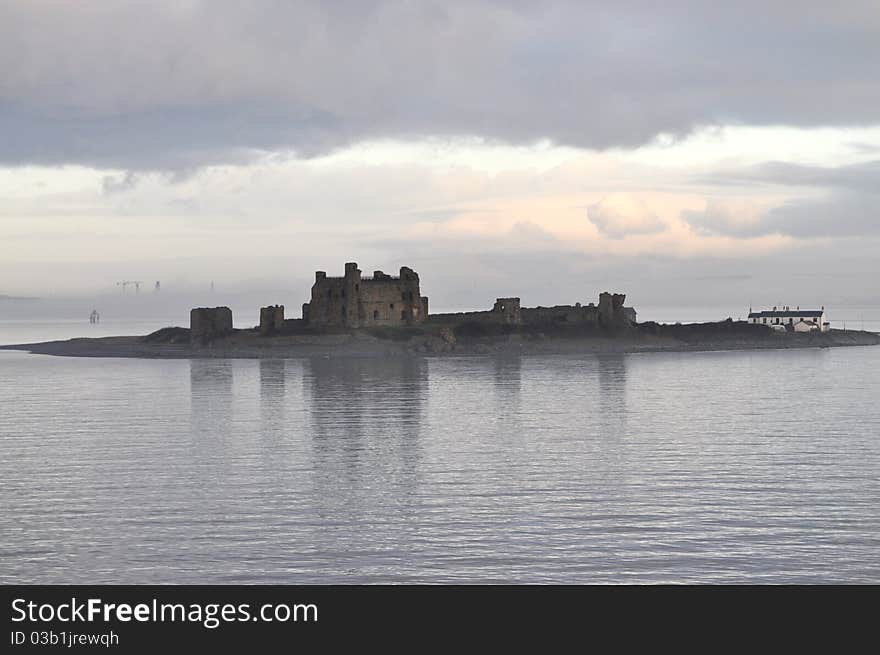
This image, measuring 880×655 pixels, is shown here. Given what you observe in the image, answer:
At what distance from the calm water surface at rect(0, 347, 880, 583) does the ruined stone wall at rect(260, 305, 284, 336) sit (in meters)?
54.7

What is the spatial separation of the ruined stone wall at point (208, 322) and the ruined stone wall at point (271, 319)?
4.07 m

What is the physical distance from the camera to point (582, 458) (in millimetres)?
31766

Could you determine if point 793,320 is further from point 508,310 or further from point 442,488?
point 442,488

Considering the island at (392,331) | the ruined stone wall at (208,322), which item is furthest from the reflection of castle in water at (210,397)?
the ruined stone wall at (208,322)

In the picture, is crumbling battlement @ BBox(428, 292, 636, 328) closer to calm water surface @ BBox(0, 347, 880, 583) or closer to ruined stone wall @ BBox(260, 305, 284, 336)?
ruined stone wall @ BBox(260, 305, 284, 336)

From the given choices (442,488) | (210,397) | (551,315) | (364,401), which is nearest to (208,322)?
(551,315)

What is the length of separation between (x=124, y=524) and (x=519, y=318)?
319 feet

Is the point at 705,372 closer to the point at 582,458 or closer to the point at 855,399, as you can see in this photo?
the point at 855,399

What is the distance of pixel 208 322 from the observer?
11638 cm

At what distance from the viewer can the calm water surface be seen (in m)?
17.9

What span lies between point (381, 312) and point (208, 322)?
820 inches

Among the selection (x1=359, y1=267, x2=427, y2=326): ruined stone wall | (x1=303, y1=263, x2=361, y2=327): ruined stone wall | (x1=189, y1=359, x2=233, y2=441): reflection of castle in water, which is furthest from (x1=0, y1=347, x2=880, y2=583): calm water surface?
(x1=359, y1=267, x2=427, y2=326): ruined stone wall

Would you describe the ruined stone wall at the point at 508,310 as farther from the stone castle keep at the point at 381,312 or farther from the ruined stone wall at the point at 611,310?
the ruined stone wall at the point at 611,310
